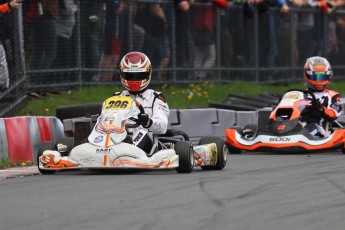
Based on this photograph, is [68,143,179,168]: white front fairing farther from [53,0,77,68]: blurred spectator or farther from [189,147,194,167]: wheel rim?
[53,0,77,68]: blurred spectator

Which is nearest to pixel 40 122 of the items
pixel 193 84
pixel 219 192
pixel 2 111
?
pixel 2 111

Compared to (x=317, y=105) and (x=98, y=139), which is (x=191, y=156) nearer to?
(x=98, y=139)

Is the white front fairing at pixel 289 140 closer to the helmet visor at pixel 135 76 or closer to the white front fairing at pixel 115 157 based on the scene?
the helmet visor at pixel 135 76

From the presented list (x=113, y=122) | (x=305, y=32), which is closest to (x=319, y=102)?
(x=113, y=122)

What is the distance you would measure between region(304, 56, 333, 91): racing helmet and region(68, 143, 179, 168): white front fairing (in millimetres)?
5233

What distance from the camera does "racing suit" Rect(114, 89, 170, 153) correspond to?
10828 millimetres

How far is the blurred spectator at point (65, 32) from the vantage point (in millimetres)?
15891

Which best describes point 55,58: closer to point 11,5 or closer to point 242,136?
point 11,5

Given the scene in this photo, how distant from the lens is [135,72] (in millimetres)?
11344

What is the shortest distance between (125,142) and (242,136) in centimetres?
433

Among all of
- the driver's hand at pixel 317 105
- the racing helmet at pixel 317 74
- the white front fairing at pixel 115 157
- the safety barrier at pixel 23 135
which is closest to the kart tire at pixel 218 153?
the white front fairing at pixel 115 157

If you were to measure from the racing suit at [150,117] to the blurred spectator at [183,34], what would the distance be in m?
7.11

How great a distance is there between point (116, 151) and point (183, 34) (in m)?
8.56

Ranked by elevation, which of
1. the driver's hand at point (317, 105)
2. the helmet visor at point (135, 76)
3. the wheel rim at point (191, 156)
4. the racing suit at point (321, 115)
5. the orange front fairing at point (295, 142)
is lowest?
the orange front fairing at point (295, 142)
